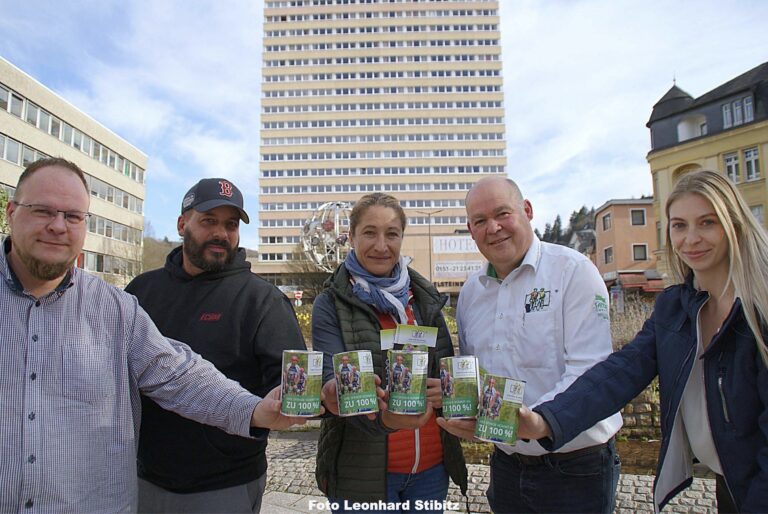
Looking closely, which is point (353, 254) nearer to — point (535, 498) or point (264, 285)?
point (264, 285)

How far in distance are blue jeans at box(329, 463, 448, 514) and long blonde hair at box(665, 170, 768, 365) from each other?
5.67 feet

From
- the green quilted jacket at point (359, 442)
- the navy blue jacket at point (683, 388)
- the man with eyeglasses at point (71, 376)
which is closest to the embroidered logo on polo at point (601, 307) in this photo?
the navy blue jacket at point (683, 388)

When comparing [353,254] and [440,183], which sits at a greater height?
[440,183]

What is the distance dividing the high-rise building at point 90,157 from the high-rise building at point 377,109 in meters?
26.1

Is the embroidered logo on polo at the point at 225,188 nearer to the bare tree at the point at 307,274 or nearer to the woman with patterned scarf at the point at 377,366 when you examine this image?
the woman with patterned scarf at the point at 377,366

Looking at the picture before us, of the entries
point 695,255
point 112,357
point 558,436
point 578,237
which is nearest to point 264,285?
point 112,357

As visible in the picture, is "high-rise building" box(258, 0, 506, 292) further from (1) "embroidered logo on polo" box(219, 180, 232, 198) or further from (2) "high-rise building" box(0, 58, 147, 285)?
(1) "embroidered logo on polo" box(219, 180, 232, 198)

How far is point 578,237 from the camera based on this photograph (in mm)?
60625

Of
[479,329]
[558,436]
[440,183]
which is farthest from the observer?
[440,183]

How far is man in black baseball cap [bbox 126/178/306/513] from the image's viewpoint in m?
2.54

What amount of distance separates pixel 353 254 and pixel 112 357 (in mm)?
1413

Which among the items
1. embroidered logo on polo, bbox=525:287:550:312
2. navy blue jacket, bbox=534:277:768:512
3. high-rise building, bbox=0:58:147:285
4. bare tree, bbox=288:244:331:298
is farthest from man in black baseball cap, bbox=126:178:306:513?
high-rise building, bbox=0:58:147:285

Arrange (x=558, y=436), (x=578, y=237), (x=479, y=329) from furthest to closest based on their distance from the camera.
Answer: (x=578, y=237) < (x=479, y=329) < (x=558, y=436)

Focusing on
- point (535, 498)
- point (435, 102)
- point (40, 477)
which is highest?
point (435, 102)
